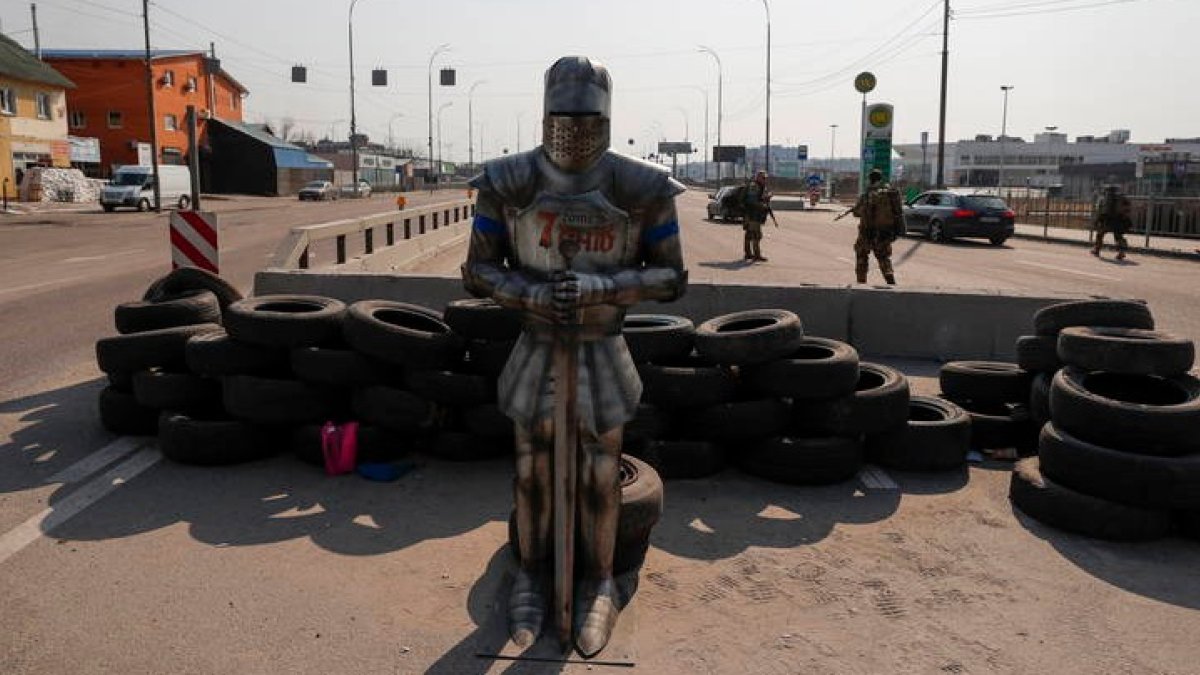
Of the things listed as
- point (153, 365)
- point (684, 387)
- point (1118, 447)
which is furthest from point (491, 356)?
point (1118, 447)

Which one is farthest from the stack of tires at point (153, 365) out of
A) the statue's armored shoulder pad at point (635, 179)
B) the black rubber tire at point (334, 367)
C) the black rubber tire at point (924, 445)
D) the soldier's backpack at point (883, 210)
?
the soldier's backpack at point (883, 210)

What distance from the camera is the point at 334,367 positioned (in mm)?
5754

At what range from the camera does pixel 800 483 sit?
18.4ft

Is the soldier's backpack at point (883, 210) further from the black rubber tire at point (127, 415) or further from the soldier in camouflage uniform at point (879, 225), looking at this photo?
the black rubber tire at point (127, 415)

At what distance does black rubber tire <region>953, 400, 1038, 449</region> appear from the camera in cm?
630

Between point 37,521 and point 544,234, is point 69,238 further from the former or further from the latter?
point 544,234

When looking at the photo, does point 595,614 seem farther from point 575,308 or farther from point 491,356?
point 491,356

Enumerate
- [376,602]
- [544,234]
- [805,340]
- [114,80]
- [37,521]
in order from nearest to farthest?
[544,234]
[376,602]
[37,521]
[805,340]
[114,80]

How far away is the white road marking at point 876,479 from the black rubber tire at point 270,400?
346 centimetres

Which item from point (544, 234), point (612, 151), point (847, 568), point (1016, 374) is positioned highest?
point (612, 151)

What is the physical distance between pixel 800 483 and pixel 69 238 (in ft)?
88.2


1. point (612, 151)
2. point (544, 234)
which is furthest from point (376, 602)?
point (612, 151)

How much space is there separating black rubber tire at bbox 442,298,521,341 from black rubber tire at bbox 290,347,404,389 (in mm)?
626

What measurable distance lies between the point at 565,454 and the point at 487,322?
254 centimetres
